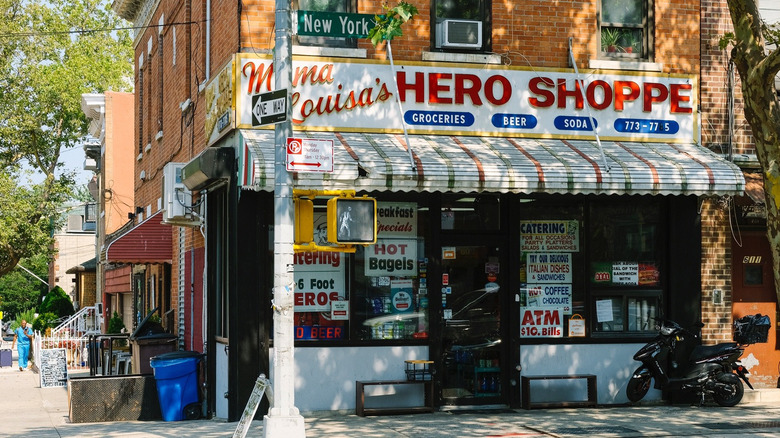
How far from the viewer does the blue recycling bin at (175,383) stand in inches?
551

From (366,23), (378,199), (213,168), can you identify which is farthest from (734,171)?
(213,168)

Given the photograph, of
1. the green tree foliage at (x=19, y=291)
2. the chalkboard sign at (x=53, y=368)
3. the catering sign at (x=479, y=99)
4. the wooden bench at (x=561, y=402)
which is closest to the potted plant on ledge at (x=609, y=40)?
the catering sign at (x=479, y=99)

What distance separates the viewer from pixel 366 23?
33.3ft

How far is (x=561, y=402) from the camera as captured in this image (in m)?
13.5

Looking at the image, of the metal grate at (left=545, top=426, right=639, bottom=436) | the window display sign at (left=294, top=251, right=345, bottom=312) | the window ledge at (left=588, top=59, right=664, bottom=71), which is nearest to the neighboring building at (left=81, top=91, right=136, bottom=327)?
the window display sign at (left=294, top=251, right=345, bottom=312)

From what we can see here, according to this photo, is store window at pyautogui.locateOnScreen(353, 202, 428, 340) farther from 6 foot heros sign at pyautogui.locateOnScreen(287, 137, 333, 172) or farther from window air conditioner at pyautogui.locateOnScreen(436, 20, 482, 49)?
6 foot heros sign at pyautogui.locateOnScreen(287, 137, 333, 172)

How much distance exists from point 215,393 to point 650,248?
6.19m

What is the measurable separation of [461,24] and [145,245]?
8.64 metres

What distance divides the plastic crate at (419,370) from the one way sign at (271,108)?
4.50 m

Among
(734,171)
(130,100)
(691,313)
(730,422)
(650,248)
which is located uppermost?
(130,100)

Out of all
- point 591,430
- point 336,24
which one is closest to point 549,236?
point 591,430

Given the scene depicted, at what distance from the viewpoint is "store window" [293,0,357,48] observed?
13.1 metres

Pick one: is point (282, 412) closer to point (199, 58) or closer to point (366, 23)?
point (366, 23)

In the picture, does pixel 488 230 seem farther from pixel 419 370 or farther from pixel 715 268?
pixel 715 268
